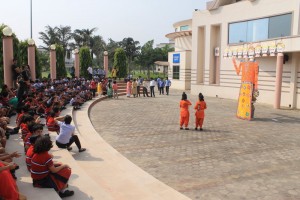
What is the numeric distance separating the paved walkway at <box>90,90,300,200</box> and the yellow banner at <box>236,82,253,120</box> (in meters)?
0.59

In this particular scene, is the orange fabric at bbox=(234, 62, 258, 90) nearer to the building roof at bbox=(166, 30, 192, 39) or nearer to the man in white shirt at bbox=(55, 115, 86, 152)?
the man in white shirt at bbox=(55, 115, 86, 152)

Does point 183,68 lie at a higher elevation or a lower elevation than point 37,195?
higher

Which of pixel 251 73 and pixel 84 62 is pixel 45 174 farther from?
pixel 84 62

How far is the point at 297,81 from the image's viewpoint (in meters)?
19.2

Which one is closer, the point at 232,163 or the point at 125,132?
the point at 232,163

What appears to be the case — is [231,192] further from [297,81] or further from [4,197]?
[297,81]

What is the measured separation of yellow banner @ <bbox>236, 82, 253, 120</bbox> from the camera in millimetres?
14930

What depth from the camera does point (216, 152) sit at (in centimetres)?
903

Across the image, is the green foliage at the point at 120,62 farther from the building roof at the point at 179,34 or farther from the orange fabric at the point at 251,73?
the orange fabric at the point at 251,73

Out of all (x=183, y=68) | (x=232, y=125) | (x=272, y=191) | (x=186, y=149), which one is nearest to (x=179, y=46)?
(x=183, y=68)

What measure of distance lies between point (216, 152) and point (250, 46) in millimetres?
13486

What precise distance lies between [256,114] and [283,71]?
206 inches

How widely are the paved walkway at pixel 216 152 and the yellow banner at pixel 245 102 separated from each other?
59 centimetres

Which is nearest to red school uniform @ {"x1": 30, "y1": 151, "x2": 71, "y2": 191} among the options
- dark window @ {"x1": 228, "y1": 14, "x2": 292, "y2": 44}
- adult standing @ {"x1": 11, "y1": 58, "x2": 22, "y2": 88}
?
adult standing @ {"x1": 11, "y1": 58, "x2": 22, "y2": 88}
